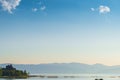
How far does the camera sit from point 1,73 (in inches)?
7820

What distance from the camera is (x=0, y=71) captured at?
198 metres

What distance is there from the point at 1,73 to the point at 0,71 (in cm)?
156

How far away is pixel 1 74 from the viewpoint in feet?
652

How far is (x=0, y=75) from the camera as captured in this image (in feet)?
646

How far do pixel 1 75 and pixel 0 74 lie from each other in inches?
51.1

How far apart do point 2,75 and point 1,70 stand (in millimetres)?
3135

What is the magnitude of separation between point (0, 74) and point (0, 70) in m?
2.40

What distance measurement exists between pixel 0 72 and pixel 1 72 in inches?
51.7

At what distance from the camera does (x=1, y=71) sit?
7849 inches

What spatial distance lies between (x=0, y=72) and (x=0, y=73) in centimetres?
68

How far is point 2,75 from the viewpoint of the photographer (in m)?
200

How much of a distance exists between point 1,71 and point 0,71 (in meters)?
1.54

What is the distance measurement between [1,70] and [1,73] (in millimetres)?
2002

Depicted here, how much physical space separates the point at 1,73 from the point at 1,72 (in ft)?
1.99
